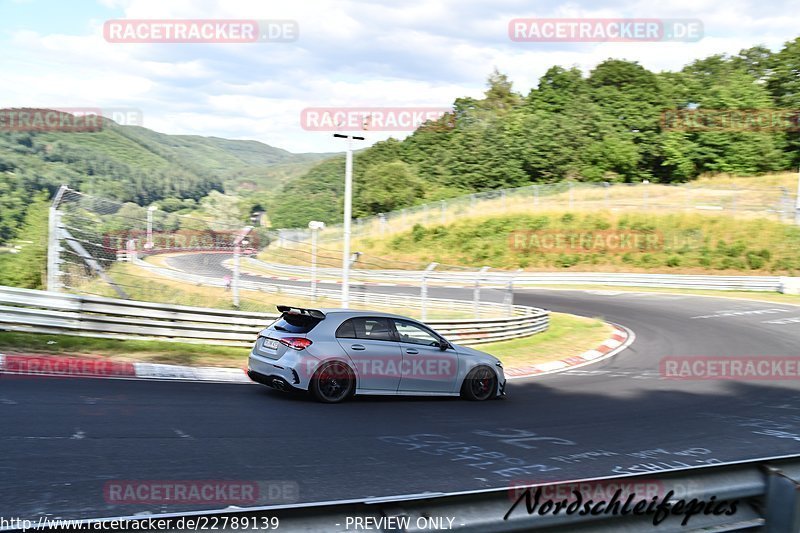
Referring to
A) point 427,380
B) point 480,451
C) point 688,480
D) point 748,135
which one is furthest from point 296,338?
point 748,135

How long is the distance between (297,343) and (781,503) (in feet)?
24.8

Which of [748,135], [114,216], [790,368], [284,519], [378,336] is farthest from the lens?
[748,135]

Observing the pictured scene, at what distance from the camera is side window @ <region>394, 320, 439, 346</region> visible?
444 inches

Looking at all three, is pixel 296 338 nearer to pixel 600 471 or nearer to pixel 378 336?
pixel 378 336

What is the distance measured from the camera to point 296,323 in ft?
35.2

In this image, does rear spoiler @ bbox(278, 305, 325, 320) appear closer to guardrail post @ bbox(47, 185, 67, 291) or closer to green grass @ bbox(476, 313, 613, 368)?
guardrail post @ bbox(47, 185, 67, 291)

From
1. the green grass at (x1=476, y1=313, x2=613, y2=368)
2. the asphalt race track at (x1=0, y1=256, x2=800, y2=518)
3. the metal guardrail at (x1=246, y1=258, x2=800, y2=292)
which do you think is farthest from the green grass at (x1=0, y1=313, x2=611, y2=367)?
the metal guardrail at (x1=246, y1=258, x2=800, y2=292)

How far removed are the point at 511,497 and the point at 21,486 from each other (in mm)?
4071

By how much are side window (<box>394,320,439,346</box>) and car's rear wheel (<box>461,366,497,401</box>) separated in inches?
34.5

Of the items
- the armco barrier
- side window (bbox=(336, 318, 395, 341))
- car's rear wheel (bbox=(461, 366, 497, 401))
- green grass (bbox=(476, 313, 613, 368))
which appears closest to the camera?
side window (bbox=(336, 318, 395, 341))

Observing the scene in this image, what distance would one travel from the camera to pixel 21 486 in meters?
5.33

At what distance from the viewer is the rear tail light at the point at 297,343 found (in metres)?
10.2

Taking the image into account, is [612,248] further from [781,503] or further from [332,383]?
[781,503]

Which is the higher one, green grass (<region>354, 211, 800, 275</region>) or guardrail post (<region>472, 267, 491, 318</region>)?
green grass (<region>354, 211, 800, 275</region>)
